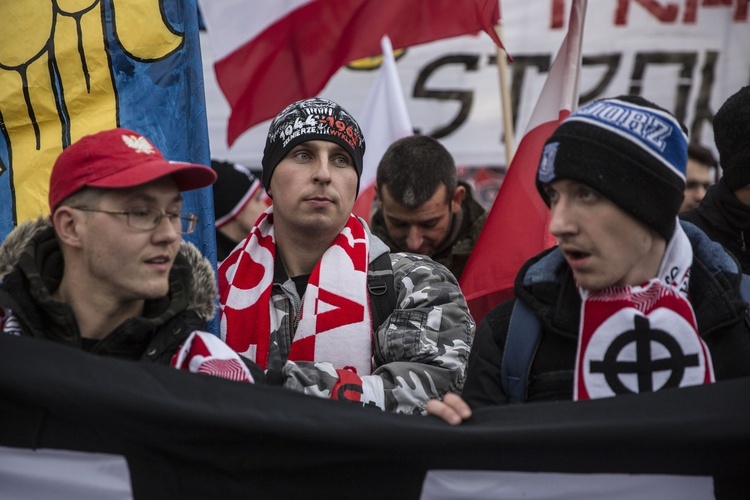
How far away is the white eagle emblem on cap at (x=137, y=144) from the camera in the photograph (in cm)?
289

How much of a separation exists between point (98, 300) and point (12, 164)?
1.15 m

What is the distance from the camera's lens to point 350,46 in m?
5.92

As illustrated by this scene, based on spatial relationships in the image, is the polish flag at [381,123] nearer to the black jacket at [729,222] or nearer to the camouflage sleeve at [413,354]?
the black jacket at [729,222]

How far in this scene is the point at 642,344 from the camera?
2.60 meters

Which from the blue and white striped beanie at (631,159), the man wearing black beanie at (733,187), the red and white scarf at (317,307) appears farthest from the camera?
the man wearing black beanie at (733,187)

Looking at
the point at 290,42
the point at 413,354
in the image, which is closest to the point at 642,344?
the point at 413,354

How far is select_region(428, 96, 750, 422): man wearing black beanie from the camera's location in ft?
8.47

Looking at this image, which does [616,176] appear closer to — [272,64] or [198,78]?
[198,78]

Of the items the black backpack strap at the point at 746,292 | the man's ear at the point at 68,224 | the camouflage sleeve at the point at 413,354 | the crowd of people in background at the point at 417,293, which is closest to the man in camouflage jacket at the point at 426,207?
the crowd of people in background at the point at 417,293

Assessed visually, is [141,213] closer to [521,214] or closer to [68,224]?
[68,224]

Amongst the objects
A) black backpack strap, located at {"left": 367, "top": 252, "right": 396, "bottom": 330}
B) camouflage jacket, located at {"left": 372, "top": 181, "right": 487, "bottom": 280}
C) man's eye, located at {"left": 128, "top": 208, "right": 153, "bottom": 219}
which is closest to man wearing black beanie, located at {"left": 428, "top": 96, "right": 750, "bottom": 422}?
black backpack strap, located at {"left": 367, "top": 252, "right": 396, "bottom": 330}

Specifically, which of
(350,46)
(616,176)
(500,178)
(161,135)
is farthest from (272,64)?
(616,176)

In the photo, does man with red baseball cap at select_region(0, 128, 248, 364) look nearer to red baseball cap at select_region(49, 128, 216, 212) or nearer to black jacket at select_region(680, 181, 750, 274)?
red baseball cap at select_region(49, 128, 216, 212)

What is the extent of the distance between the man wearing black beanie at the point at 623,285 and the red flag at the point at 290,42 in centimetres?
324
